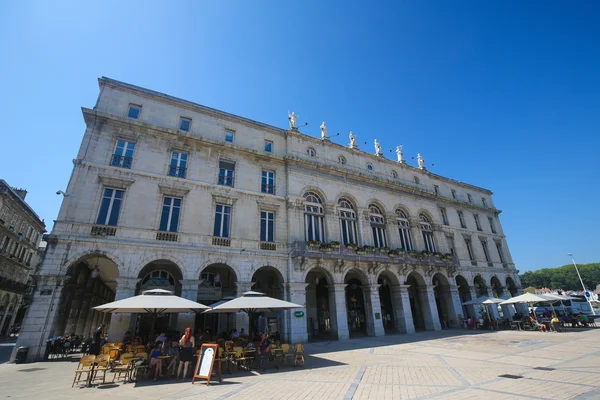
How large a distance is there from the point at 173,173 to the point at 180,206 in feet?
8.08

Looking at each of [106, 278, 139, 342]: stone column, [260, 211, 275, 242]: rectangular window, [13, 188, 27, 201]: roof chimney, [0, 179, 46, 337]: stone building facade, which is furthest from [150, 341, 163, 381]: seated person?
[13, 188, 27, 201]: roof chimney

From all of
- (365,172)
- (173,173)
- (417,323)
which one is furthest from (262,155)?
(417,323)

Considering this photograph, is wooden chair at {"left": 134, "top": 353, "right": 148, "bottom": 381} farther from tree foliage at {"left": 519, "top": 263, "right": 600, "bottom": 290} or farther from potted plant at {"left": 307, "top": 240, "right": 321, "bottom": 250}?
tree foliage at {"left": 519, "top": 263, "right": 600, "bottom": 290}

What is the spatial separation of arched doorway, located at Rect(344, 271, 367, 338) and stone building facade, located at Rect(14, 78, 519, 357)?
0.46 ft

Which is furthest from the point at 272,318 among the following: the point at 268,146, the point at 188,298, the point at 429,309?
the point at 429,309

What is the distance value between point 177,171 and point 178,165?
Result: 0.50 m

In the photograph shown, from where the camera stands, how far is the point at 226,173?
2064 centimetres

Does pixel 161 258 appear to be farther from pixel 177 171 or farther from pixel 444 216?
pixel 444 216

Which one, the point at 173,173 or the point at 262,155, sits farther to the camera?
the point at 262,155

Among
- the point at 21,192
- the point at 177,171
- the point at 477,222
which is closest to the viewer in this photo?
the point at 177,171

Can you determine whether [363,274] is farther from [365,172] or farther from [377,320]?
[365,172]

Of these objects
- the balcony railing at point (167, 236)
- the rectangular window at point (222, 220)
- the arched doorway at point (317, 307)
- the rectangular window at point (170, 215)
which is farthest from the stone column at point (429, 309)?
the rectangular window at point (170, 215)

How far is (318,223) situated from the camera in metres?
22.9

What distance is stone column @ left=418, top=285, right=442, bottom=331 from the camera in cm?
2452
